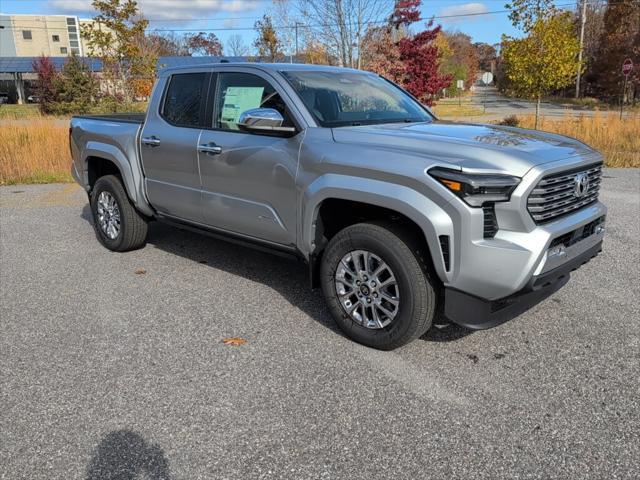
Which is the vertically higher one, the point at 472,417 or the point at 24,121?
the point at 24,121

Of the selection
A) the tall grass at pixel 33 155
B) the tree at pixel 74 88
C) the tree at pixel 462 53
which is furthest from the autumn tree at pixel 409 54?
the tree at pixel 462 53

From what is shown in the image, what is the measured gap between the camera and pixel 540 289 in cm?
321

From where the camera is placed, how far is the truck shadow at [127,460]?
251 cm

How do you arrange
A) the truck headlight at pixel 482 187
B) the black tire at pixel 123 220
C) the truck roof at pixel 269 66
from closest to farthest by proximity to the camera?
the truck headlight at pixel 482 187
the truck roof at pixel 269 66
the black tire at pixel 123 220

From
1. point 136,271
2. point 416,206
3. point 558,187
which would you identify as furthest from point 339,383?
point 136,271

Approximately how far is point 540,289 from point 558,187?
2.00ft

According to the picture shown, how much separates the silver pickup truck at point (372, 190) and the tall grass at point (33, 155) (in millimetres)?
7164

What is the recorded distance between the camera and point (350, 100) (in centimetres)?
436

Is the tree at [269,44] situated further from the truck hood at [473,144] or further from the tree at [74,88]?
the truck hood at [473,144]

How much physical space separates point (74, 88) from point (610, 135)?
85.3 feet

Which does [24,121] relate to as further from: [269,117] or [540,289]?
[540,289]

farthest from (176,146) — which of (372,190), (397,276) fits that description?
(397,276)

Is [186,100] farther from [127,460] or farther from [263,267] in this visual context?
[127,460]

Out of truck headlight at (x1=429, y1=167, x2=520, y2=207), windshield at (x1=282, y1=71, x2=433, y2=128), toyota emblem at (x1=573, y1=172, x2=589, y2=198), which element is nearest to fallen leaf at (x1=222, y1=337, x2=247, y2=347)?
windshield at (x1=282, y1=71, x2=433, y2=128)
